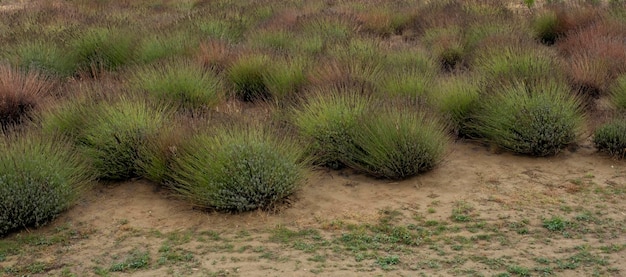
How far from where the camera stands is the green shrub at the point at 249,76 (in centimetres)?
941

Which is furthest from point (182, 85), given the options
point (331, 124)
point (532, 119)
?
point (532, 119)

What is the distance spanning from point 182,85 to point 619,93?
5.35m

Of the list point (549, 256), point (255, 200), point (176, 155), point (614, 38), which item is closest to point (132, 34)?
point (176, 155)

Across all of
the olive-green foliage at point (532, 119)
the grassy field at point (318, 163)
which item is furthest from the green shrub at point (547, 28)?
the olive-green foliage at point (532, 119)

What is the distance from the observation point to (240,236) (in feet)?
18.4

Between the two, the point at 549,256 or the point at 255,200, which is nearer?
the point at 549,256

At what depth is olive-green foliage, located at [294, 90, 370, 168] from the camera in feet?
23.1

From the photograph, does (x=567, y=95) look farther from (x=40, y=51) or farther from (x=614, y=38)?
(x=40, y=51)

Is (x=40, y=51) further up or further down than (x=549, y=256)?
further up

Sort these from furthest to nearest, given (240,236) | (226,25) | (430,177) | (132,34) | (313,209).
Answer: (226,25)
(132,34)
(430,177)
(313,209)
(240,236)

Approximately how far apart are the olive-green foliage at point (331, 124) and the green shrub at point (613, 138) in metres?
2.51

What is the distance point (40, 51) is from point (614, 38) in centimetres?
862

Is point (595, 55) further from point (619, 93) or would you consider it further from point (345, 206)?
point (345, 206)

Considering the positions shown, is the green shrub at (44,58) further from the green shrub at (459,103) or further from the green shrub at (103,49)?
the green shrub at (459,103)
